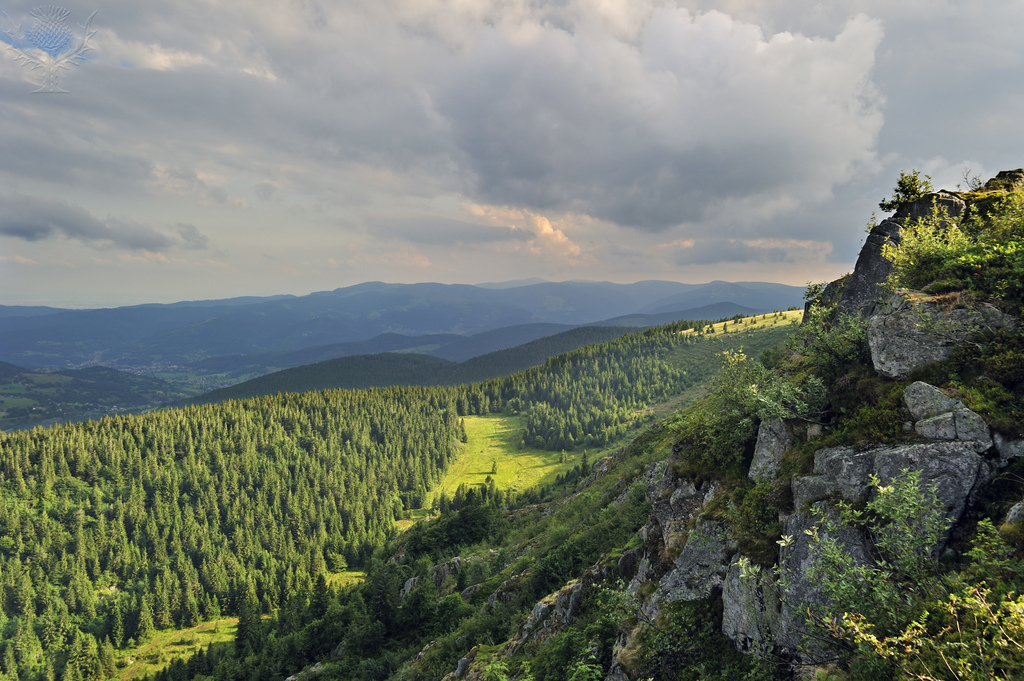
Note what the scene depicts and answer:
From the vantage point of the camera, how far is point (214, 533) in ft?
477

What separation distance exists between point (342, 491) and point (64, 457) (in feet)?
309

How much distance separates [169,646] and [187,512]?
50211 millimetres

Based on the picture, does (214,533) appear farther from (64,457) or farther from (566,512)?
(566,512)

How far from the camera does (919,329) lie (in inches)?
587

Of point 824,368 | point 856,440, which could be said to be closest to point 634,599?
point 856,440

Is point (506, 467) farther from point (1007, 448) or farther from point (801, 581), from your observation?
point (1007, 448)

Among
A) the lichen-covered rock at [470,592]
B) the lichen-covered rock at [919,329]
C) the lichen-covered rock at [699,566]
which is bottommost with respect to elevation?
the lichen-covered rock at [470,592]

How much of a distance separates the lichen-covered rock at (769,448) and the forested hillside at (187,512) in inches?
3255

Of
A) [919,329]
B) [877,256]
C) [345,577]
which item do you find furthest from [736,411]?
[345,577]

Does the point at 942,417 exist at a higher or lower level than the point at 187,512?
higher

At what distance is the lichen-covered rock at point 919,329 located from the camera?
14.1m

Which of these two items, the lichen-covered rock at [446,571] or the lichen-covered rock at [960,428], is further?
the lichen-covered rock at [446,571]

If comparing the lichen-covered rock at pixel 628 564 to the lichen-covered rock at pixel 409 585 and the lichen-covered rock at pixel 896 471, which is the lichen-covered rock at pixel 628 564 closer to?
the lichen-covered rock at pixel 896 471

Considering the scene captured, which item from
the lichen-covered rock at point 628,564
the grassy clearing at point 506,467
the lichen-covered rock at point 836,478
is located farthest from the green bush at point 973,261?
the grassy clearing at point 506,467
